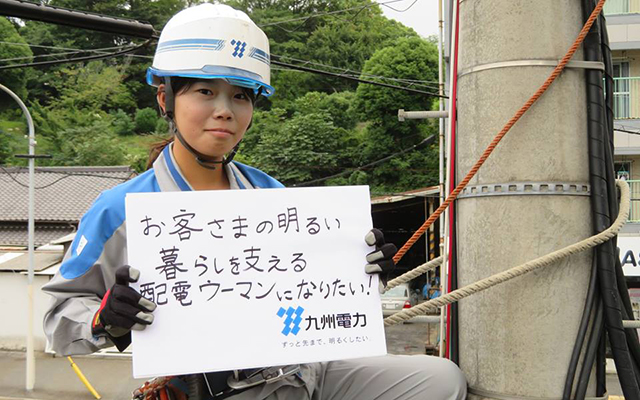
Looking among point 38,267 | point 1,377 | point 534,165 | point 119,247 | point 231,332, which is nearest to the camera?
point 231,332

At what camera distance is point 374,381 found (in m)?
1.96

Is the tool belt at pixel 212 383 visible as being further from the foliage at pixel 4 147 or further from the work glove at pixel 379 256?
the foliage at pixel 4 147

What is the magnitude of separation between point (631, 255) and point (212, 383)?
15828 mm

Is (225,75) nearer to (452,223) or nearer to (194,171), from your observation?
(194,171)

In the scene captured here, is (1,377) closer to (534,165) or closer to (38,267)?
(38,267)

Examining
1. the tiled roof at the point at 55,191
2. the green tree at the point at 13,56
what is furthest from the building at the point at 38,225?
the green tree at the point at 13,56

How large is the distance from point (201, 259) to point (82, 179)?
23533 mm

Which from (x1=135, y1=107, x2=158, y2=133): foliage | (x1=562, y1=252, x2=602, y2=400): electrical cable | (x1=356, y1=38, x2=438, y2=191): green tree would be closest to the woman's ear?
(x1=562, y1=252, x2=602, y2=400): electrical cable

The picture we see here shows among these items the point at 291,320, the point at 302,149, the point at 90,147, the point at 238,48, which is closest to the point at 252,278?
the point at 291,320

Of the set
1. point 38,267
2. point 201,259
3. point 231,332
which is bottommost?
point 38,267

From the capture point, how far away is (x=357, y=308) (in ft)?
5.82

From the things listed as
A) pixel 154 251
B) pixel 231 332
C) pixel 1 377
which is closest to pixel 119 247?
pixel 154 251

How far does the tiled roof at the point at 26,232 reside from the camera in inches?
834

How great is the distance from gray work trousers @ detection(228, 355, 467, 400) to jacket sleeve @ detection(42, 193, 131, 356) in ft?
1.70
